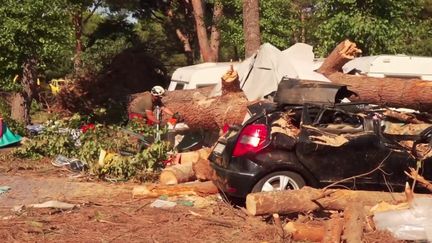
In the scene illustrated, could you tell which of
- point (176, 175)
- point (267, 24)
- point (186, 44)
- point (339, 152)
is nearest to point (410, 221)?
point (339, 152)

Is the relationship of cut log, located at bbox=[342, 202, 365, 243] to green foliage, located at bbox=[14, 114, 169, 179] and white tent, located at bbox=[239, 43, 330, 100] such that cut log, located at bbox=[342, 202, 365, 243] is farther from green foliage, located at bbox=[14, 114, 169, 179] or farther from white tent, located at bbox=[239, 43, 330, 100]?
white tent, located at bbox=[239, 43, 330, 100]

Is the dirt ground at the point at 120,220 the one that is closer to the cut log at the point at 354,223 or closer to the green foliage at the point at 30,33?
the cut log at the point at 354,223

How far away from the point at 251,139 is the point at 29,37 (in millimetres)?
9066

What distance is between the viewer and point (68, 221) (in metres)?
7.18

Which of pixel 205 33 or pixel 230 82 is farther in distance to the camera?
pixel 205 33

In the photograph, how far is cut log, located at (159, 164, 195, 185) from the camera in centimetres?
964

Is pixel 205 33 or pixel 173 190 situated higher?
pixel 205 33

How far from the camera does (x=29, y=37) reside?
14.9 m

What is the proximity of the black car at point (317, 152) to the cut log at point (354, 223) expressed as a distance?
0.83 m

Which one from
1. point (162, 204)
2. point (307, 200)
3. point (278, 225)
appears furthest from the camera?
point (162, 204)

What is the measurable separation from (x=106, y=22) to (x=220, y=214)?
31.2 meters

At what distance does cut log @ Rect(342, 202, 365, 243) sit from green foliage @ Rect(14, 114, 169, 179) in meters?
4.49

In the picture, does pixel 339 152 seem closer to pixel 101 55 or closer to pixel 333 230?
pixel 333 230

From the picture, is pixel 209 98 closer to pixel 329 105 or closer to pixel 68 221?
pixel 329 105
